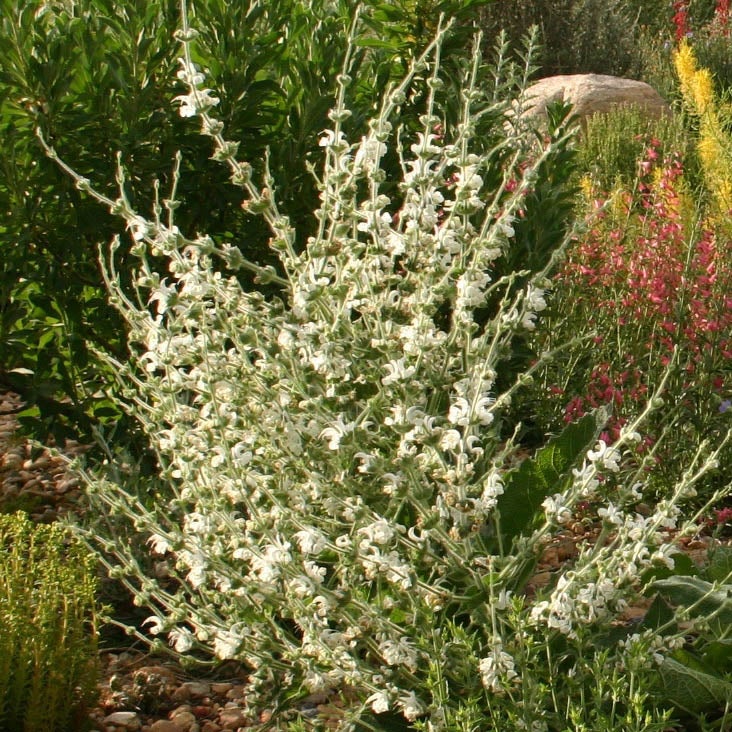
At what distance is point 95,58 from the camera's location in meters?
3.48

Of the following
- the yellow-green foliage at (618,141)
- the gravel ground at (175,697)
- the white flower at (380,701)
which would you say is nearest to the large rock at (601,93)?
the yellow-green foliage at (618,141)

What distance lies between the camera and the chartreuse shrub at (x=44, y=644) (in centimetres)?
261

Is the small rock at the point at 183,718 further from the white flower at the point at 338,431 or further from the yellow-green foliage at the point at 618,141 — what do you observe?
the yellow-green foliage at the point at 618,141

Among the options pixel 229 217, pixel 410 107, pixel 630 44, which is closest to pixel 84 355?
pixel 229 217

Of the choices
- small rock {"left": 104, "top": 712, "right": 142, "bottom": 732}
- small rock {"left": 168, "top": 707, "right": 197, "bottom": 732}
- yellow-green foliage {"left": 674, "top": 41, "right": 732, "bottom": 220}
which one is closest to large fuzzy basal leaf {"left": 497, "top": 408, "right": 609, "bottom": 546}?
small rock {"left": 168, "top": 707, "right": 197, "bottom": 732}

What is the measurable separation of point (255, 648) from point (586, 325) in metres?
2.85

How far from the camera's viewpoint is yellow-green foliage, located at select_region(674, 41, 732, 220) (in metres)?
5.94

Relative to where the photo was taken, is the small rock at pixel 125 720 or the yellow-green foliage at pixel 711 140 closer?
the small rock at pixel 125 720

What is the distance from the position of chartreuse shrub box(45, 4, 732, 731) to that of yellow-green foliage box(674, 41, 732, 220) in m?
3.57

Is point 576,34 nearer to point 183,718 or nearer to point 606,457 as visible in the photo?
point 183,718

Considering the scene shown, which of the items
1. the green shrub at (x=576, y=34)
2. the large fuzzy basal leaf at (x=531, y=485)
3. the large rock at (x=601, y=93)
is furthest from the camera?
the green shrub at (x=576, y=34)

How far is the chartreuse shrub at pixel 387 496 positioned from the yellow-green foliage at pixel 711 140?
140 inches

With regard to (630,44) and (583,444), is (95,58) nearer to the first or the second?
(583,444)

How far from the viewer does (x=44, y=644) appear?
8.67 feet
